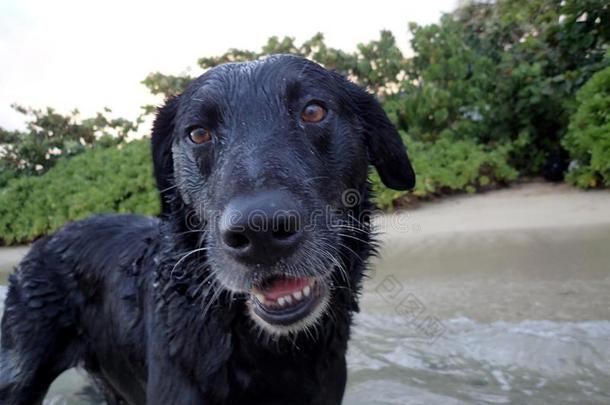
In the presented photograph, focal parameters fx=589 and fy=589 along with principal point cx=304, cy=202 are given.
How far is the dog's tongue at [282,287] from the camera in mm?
2234

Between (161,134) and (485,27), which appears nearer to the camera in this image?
(161,134)

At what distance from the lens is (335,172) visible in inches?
101

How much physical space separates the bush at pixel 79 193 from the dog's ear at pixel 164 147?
790cm

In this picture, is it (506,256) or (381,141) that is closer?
(381,141)

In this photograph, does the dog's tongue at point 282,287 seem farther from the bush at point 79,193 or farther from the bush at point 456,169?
the bush at point 79,193

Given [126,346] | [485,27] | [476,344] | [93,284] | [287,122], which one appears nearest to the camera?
[287,122]

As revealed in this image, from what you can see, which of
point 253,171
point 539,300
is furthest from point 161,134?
point 539,300

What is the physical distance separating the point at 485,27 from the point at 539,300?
11.5m

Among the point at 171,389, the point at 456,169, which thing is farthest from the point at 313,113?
the point at 456,169

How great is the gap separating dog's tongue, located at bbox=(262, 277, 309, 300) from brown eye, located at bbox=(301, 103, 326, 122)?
0.73 metres

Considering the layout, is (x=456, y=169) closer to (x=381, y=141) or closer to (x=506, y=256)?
(x=506, y=256)

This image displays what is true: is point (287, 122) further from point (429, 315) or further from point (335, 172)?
point (429, 315)

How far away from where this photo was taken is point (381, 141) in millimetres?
3076

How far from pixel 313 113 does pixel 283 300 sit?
2.76ft
